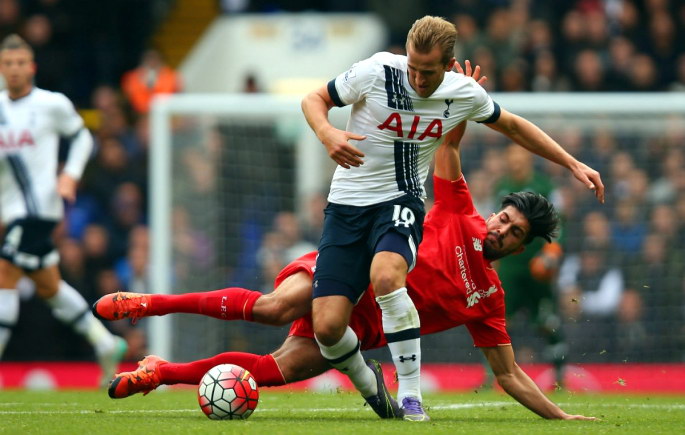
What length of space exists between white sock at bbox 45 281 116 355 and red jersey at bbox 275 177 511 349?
2854mm

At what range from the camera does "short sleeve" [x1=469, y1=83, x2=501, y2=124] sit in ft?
23.2

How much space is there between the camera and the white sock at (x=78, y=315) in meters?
9.69

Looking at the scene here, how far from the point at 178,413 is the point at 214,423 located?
0.94m

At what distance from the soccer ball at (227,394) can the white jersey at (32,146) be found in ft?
11.5

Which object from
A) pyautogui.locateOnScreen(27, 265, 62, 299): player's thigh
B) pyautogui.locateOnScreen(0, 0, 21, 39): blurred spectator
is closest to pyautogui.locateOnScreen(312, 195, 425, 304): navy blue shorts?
pyautogui.locateOnScreen(27, 265, 62, 299): player's thigh

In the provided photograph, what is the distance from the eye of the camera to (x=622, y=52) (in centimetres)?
1394

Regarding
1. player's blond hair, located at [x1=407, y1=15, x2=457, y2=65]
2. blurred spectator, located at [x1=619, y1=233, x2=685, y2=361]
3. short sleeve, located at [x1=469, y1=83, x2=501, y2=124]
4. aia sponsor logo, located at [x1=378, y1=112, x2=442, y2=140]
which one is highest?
player's blond hair, located at [x1=407, y1=15, x2=457, y2=65]

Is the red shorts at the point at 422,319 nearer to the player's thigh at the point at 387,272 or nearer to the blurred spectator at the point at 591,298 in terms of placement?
the player's thigh at the point at 387,272

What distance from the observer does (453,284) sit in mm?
7293

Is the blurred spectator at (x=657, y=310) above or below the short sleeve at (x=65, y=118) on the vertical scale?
below

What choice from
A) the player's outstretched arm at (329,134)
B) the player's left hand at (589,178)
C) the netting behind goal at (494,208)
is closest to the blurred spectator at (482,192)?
the netting behind goal at (494,208)

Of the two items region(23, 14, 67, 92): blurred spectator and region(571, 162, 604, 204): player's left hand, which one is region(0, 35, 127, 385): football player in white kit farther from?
region(23, 14, 67, 92): blurred spectator

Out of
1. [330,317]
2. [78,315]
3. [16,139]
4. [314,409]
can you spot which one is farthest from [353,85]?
[16,139]

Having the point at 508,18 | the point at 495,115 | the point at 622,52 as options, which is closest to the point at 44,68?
the point at 508,18
